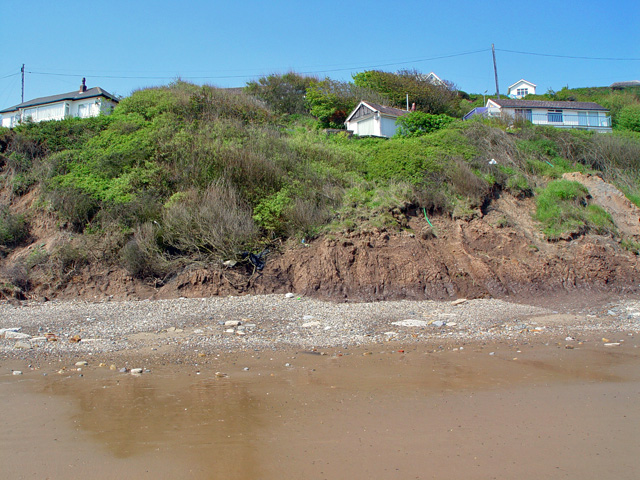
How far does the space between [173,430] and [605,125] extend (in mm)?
39031

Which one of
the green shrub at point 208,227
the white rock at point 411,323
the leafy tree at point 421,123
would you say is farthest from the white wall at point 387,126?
the white rock at point 411,323

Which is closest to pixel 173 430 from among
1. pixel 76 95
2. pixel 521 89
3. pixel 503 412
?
pixel 503 412

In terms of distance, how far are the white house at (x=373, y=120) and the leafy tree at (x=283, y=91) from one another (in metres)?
4.40

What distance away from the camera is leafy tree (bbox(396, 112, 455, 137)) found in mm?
21625

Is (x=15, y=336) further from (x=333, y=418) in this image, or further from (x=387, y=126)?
(x=387, y=126)

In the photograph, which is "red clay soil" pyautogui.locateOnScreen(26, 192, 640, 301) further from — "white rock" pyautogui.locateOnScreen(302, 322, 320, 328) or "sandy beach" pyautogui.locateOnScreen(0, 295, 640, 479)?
"white rock" pyautogui.locateOnScreen(302, 322, 320, 328)

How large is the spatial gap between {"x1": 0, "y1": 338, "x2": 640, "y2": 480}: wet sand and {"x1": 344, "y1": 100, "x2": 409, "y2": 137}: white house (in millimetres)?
19773

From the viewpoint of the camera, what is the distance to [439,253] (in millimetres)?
12852

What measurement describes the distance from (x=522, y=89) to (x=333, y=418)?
213 feet

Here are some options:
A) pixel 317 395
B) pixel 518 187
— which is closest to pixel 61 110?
pixel 518 187

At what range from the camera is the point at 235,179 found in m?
14.2

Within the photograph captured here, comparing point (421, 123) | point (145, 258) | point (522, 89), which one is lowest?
point (145, 258)

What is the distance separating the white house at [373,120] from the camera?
1011 inches

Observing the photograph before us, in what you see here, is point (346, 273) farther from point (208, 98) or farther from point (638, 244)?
point (208, 98)
